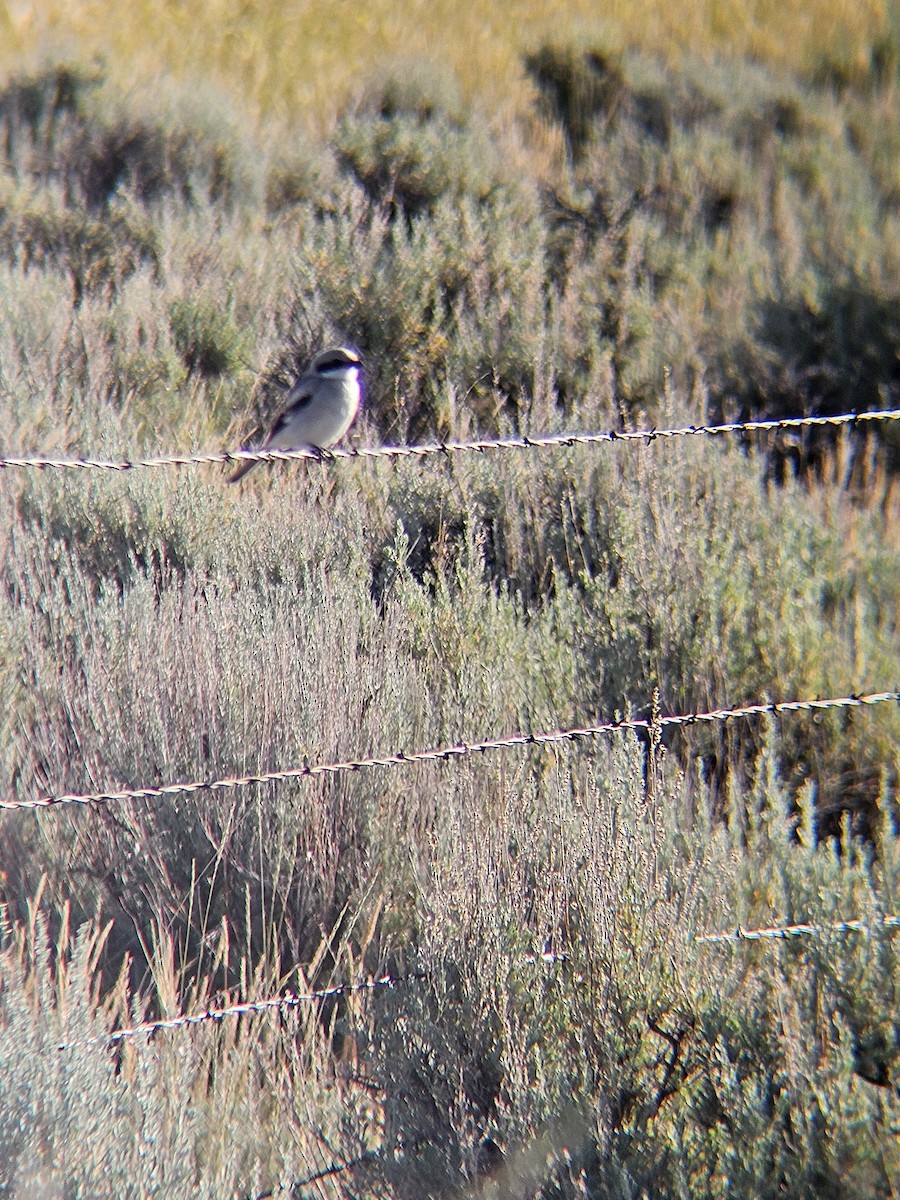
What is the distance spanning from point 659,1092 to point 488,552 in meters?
3.18

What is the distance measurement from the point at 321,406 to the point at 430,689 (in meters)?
2.00

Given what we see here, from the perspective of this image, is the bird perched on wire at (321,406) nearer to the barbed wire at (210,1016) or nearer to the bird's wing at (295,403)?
the bird's wing at (295,403)

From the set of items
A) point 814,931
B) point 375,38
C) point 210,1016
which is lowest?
point 210,1016

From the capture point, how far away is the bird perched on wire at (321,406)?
17.5 feet

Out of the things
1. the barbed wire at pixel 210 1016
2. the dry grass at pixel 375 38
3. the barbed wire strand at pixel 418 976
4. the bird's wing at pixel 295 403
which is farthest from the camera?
the dry grass at pixel 375 38

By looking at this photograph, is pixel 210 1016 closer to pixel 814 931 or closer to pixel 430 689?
pixel 814 931

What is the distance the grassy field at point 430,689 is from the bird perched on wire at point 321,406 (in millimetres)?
220

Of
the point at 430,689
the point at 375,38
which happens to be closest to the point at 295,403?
the point at 430,689

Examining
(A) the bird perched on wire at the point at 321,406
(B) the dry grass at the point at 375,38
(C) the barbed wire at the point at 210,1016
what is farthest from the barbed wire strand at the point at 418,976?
(B) the dry grass at the point at 375,38

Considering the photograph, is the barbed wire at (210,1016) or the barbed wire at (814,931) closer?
the barbed wire at (210,1016)

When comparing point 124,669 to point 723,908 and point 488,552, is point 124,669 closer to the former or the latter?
point 723,908

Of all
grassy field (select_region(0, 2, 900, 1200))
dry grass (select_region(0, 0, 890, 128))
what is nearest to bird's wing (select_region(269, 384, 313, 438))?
grassy field (select_region(0, 2, 900, 1200))

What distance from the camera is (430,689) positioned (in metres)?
3.72

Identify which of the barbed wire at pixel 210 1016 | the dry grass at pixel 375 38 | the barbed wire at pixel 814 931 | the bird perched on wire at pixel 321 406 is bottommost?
the barbed wire at pixel 210 1016
